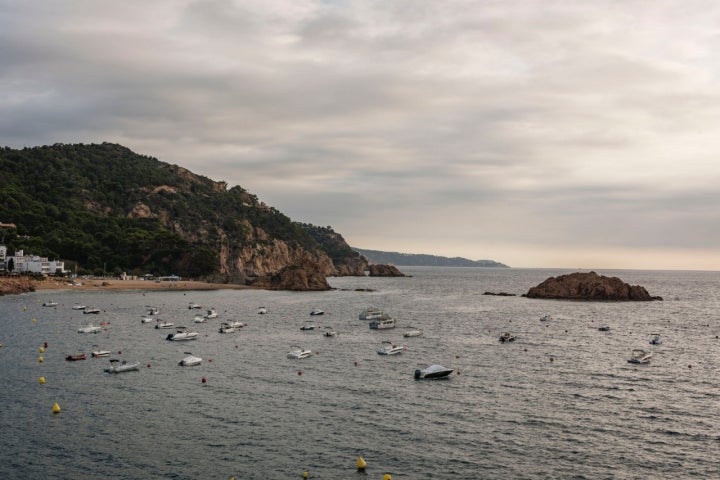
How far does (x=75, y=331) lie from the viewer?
331 feet

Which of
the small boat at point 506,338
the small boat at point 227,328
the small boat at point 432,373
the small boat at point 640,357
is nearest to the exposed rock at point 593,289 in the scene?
the small boat at point 506,338

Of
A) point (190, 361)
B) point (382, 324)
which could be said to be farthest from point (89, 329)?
point (382, 324)

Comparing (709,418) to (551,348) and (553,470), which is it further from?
(551,348)

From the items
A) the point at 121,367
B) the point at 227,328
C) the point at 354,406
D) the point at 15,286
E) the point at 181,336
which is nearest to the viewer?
the point at 354,406

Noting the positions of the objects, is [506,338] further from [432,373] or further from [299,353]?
[299,353]

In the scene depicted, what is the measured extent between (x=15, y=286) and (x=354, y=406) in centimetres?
14570

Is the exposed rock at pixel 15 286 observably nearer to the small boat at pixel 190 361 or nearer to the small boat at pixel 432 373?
the small boat at pixel 190 361

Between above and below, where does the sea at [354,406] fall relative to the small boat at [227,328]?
below

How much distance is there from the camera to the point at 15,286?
166 m

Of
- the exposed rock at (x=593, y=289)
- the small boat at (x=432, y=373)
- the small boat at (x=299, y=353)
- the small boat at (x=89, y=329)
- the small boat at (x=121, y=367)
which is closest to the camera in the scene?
the small boat at (x=432, y=373)

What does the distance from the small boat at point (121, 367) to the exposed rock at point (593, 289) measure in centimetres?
15469

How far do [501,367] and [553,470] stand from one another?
3558 centimetres

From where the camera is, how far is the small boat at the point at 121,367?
68000 millimetres

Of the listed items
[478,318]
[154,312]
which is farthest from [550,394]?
[154,312]
